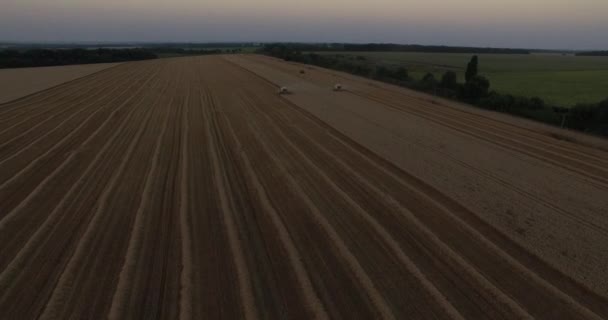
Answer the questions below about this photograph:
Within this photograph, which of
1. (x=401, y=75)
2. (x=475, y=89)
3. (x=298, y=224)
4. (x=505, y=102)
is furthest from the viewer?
(x=401, y=75)

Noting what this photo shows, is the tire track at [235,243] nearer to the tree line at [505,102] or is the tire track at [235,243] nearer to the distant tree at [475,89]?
the tree line at [505,102]

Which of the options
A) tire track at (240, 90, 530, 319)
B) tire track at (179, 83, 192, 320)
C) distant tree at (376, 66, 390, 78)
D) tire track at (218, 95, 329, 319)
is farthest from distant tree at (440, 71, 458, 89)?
tire track at (179, 83, 192, 320)

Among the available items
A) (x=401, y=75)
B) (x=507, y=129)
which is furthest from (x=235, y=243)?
(x=401, y=75)

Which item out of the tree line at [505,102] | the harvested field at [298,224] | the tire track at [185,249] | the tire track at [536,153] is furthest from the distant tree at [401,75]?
the tire track at [185,249]

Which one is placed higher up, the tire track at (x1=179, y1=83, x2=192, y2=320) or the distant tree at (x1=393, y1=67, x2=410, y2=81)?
the tire track at (x1=179, y1=83, x2=192, y2=320)

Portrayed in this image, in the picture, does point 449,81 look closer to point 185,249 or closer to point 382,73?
point 382,73

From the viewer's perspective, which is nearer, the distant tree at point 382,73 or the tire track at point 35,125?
the tire track at point 35,125

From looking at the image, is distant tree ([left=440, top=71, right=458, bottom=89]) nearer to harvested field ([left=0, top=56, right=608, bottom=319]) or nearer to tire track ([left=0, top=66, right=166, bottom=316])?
harvested field ([left=0, top=56, right=608, bottom=319])

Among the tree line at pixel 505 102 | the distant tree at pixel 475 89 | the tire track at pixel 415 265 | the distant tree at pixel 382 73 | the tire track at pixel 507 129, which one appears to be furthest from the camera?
the distant tree at pixel 382 73
